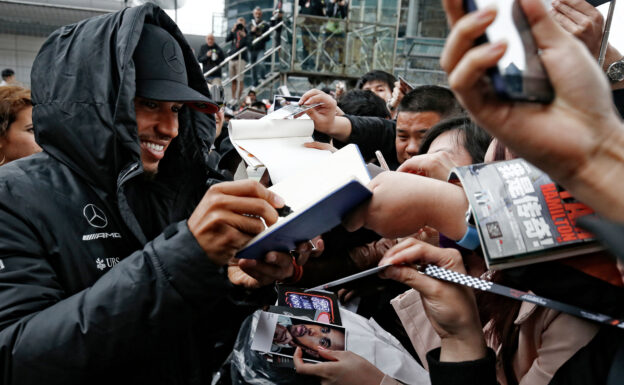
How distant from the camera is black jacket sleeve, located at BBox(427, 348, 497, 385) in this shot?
1.03 m

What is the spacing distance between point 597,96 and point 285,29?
39.7ft

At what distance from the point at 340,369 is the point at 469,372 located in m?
0.46

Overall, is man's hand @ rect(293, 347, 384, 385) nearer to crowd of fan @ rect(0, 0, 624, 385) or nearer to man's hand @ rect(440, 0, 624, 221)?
crowd of fan @ rect(0, 0, 624, 385)

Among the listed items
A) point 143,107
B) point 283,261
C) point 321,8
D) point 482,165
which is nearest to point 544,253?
point 482,165

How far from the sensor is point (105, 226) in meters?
1.34

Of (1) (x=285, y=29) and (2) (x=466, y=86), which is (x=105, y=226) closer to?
(2) (x=466, y=86)

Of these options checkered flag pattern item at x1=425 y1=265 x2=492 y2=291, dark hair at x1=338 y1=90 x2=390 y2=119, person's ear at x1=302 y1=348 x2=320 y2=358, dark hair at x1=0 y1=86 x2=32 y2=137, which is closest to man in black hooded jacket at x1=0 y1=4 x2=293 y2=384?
person's ear at x1=302 y1=348 x2=320 y2=358

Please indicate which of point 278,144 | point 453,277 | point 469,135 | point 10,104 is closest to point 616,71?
point 469,135

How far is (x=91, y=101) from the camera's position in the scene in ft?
4.40

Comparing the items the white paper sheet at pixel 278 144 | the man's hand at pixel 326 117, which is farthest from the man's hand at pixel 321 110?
the white paper sheet at pixel 278 144

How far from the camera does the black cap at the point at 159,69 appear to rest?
5.13ft

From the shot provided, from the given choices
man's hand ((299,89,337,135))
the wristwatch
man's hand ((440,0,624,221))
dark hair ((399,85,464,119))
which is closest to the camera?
man's hand ((440,0,624,221))

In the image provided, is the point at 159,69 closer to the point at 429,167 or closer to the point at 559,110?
the point at 429,167

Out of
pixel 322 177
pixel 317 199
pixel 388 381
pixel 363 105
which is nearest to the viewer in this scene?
pixel 317 199
